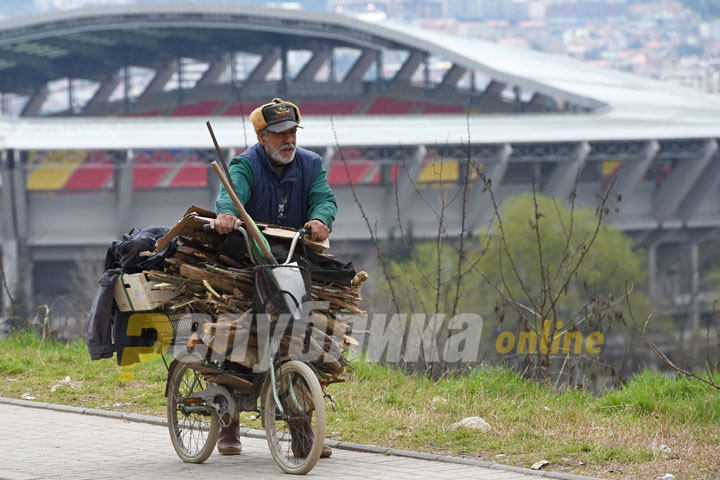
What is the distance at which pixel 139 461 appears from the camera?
21.9 ft

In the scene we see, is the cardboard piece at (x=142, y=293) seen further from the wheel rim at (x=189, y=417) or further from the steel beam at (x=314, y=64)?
the steel beam at (x=314, y=64)

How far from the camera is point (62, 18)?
6925cm

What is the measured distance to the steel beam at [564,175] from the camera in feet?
186

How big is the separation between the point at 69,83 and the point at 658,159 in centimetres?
4161

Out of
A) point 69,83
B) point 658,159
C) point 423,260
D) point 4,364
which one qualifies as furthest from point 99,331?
point 69,83

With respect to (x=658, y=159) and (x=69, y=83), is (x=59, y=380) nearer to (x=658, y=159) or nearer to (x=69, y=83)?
(x=658, y=159)

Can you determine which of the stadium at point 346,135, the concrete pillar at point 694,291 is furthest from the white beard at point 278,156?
the stadium at point 346,135

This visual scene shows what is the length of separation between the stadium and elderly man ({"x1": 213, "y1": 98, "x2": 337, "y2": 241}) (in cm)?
3336

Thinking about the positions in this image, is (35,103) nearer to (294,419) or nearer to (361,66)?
(361,66)

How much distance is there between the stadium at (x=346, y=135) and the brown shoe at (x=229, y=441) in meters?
33.3

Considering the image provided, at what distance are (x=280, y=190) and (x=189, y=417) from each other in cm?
144

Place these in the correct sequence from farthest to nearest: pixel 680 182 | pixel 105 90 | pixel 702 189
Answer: pixel 105 90
pixel 680 182
pixel 702 189

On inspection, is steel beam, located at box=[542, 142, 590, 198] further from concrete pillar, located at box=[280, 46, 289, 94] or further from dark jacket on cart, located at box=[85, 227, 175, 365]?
dark jacket on cart, located at box=[85, 227, 175, 365]

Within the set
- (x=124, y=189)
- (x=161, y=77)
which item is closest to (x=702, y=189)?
(x=124, y=189)
